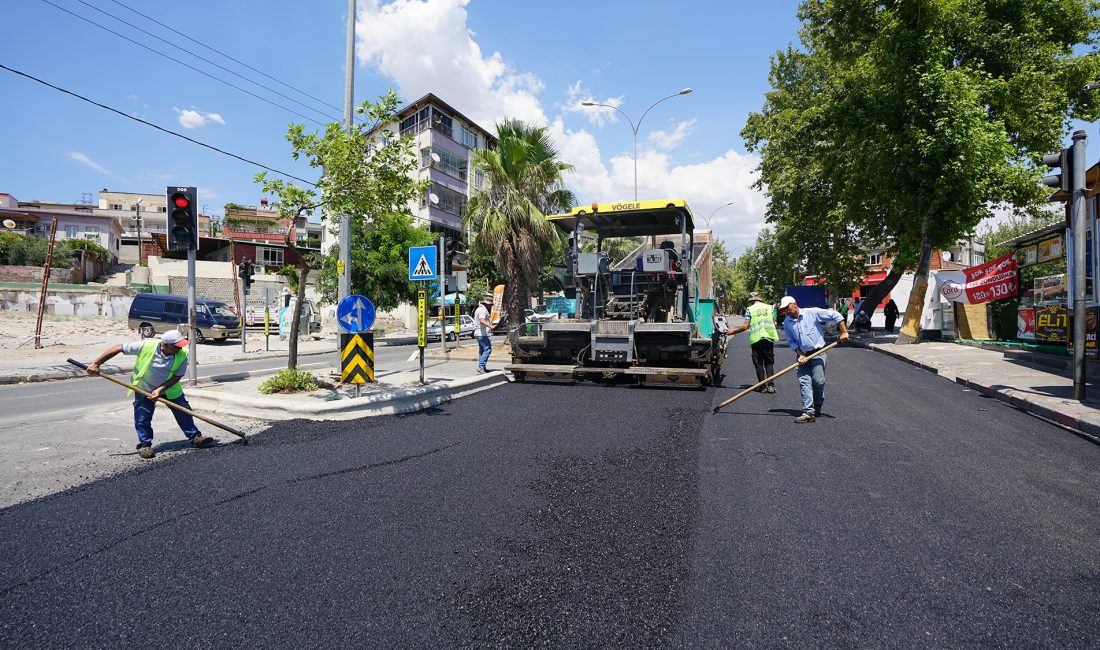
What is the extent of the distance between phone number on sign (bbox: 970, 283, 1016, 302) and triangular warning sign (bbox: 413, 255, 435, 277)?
1543cm

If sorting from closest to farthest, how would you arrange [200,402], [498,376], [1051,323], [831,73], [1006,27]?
[200,402] < [498,376] < [1051,323] < [1006,27] < [831,73]

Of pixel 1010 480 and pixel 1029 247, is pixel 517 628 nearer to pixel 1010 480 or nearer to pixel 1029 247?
pixel 1010 480

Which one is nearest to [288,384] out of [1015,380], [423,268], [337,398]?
[337,398]

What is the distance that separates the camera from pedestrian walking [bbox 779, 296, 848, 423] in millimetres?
7043

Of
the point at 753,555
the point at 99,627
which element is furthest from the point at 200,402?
the point at 753,555

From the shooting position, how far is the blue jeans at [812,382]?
7.02 metres

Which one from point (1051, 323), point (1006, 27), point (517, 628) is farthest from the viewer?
point (1006, 27)

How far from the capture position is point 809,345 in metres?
7.21

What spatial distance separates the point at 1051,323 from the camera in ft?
42.4

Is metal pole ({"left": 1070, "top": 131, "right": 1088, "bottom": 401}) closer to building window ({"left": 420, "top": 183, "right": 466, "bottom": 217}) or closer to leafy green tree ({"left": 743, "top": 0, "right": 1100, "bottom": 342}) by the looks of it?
leafy green tree ({"left": 743, "top": 0, "right": 1100, "bottom": 342})

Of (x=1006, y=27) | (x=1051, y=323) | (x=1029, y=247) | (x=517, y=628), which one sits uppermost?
(x=1006, y=27)

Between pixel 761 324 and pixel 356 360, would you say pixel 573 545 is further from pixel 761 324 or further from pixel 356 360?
pixel 761 324

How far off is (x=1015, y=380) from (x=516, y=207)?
42.0 feet

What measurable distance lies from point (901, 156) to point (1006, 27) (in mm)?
4608
